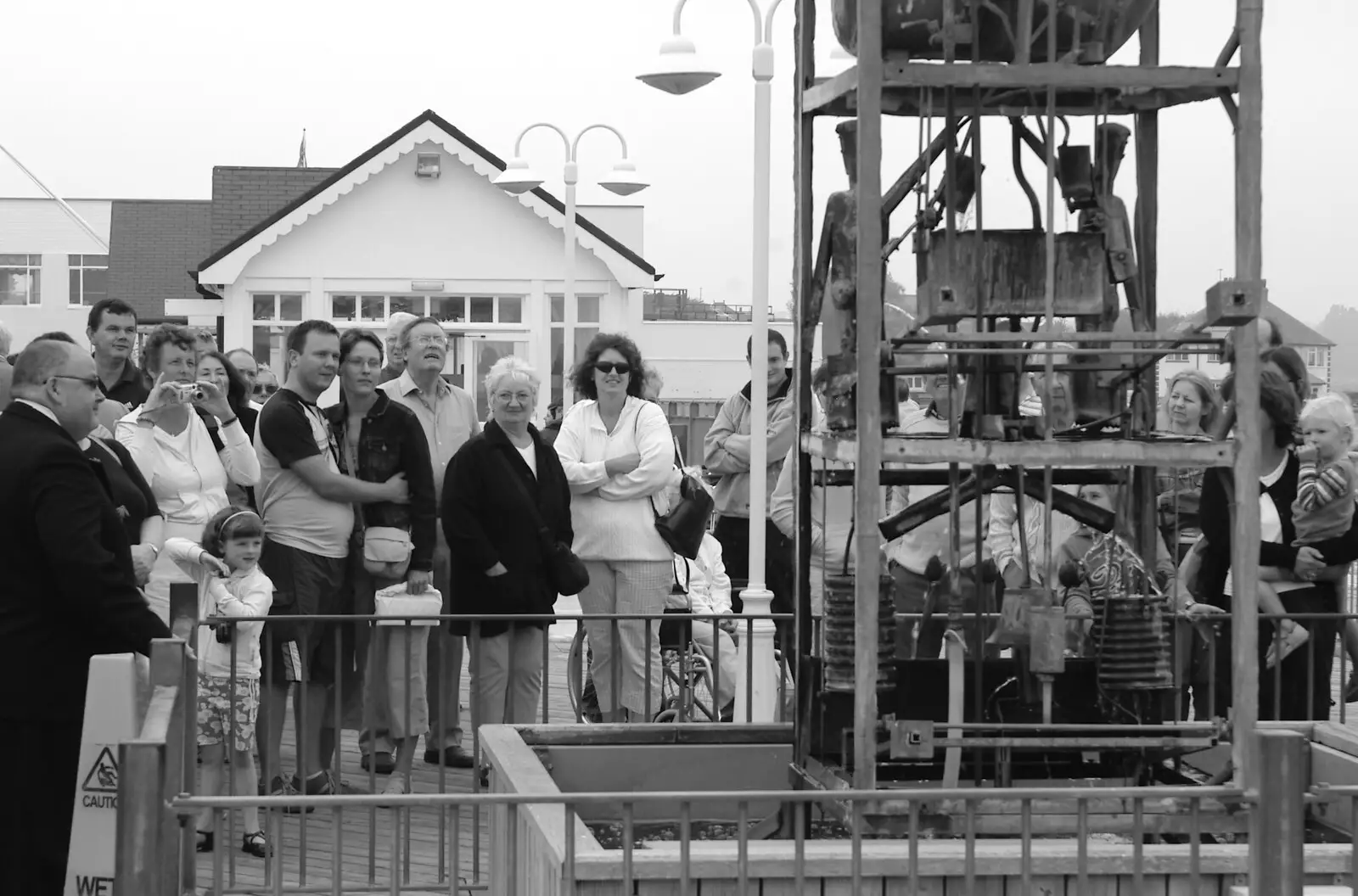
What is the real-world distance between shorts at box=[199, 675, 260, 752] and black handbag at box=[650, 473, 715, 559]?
2.56 meters

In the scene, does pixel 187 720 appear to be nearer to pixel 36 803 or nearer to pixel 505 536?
pixel 36 803

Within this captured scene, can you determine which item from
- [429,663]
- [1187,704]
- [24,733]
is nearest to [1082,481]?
[24,733]

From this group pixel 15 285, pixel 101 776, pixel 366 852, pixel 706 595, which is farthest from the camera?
pixel 15 285

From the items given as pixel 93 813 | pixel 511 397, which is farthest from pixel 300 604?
pixel 93 813

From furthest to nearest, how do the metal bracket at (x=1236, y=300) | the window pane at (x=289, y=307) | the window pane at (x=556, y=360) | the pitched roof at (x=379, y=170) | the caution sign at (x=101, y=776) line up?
the window pane at (x=556, y=360)
the window pane at (x=289, y=307)
the pitched roof at (x=379, y=170)
the caution sign at (x=101, y=776)
the metal bracket at (x=1236, y=300)

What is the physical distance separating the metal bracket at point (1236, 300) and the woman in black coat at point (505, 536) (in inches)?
199

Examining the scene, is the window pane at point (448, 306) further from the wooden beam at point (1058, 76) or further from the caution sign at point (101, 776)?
the wooden beam at point (1058, 76)

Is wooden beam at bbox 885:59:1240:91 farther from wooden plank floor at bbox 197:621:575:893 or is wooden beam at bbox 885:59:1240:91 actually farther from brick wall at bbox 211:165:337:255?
brick wall at bbox 211:165:337:255

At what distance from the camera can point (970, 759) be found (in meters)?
5.07

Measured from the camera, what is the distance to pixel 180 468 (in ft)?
27.8

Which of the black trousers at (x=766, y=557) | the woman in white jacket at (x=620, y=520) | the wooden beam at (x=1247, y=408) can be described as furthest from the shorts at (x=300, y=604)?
the wooden beam at (x=1247, y=408)

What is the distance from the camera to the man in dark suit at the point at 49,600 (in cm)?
622

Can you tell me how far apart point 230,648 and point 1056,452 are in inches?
176

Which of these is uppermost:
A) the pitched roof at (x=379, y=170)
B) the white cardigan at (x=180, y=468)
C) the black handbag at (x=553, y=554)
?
the pitched roof at (x=379, y=170)
